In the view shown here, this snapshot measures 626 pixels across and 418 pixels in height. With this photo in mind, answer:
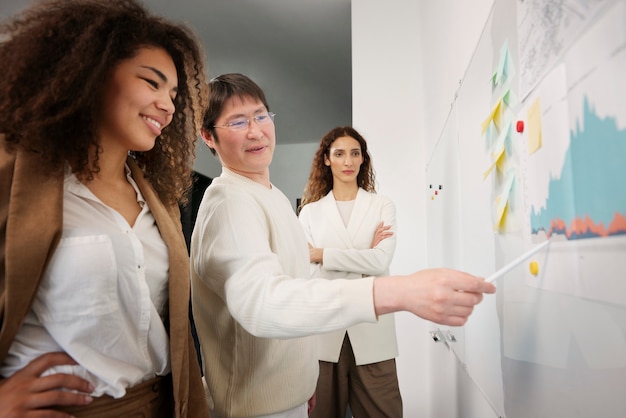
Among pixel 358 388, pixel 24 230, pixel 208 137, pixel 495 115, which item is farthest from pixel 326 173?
pixel 24 230

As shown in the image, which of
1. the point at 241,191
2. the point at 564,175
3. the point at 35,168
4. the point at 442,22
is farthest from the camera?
the point at 442,22

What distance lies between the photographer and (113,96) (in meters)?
0.85

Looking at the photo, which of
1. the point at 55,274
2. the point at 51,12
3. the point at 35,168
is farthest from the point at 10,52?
the point at 55,274

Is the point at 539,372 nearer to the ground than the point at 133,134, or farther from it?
nearer to the ground

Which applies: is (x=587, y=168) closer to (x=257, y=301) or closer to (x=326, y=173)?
(x=257, y=301)

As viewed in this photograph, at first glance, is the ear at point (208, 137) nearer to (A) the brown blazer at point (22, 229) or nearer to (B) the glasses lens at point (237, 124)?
(B) the glasses lens at point (237, 124)

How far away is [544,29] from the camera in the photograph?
70 cm

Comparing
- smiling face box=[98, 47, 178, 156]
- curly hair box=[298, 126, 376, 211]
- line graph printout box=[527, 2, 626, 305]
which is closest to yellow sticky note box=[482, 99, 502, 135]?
line graph printout box=[527, 2, 626, 305]

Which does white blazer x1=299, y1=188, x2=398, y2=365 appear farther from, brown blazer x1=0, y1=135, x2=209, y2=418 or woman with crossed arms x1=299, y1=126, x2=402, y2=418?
brown blazer x1=0, y1=135, x2=209, y2=418

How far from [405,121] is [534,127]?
223 cm

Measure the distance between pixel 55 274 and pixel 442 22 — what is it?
1.86 metres

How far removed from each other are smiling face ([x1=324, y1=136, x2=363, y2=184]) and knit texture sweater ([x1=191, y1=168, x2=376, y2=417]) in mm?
998

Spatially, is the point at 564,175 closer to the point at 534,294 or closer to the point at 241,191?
the point at 534,294

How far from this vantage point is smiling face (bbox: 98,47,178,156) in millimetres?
853
